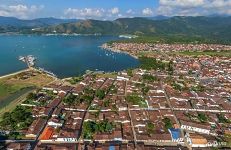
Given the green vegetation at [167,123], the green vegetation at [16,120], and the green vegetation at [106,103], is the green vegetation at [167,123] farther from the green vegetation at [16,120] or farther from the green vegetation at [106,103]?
the green vegetation at [16,120]

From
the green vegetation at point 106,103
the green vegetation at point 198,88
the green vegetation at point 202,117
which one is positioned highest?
the green vegetation at point 106,103

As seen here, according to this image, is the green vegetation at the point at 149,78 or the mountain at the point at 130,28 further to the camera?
the mountain at the point at 130,28

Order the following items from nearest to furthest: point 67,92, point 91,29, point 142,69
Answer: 1. point 67,92
2. point 142,69
3. point 91,29

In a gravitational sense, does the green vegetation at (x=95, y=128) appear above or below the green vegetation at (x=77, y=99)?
below

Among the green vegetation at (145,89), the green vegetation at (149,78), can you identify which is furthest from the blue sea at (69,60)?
the green vegetation at (145,89)

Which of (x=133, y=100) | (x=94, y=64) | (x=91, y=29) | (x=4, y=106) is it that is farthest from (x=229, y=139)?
(x=91, y=29)

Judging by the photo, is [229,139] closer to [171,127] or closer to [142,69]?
[171,127]

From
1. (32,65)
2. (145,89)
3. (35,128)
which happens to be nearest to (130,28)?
(32,65)
